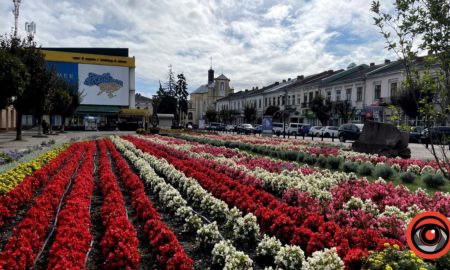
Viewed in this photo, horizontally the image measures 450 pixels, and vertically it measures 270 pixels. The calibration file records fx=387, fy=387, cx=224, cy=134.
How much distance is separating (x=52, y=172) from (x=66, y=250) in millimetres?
7333

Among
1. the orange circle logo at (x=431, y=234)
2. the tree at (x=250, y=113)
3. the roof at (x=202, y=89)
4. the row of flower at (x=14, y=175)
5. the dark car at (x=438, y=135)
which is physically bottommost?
the row of flower at (x=14, y=175)

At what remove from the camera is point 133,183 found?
27.8 ft

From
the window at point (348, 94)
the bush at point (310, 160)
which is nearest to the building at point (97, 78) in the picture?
the window at point (348, 94)

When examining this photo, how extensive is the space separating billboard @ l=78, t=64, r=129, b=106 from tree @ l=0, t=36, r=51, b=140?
4382cm

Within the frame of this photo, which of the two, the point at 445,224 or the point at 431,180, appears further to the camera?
the point at 431,180

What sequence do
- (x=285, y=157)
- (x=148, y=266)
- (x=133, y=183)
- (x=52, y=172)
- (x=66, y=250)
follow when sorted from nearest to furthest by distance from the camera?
(x=66, y=250), (x=148, y=266), (x=133, y=183), (x=52, y=172), (x=285, y=157)

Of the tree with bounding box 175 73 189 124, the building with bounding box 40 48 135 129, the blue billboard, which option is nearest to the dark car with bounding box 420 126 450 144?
the building with bounding box 40 48 135 129

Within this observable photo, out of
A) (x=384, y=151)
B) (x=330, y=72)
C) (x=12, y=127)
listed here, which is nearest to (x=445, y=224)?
(x=384, y=151)

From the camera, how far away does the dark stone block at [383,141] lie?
16.7 metres

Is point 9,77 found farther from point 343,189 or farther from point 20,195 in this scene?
point 343,189

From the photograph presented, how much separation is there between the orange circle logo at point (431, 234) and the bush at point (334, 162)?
11.8 m

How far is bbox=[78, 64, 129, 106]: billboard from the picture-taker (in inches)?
2884

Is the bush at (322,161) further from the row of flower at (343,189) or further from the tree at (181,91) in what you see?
the tree at (181,91)

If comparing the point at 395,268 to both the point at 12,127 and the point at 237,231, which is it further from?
the point at 12,127
